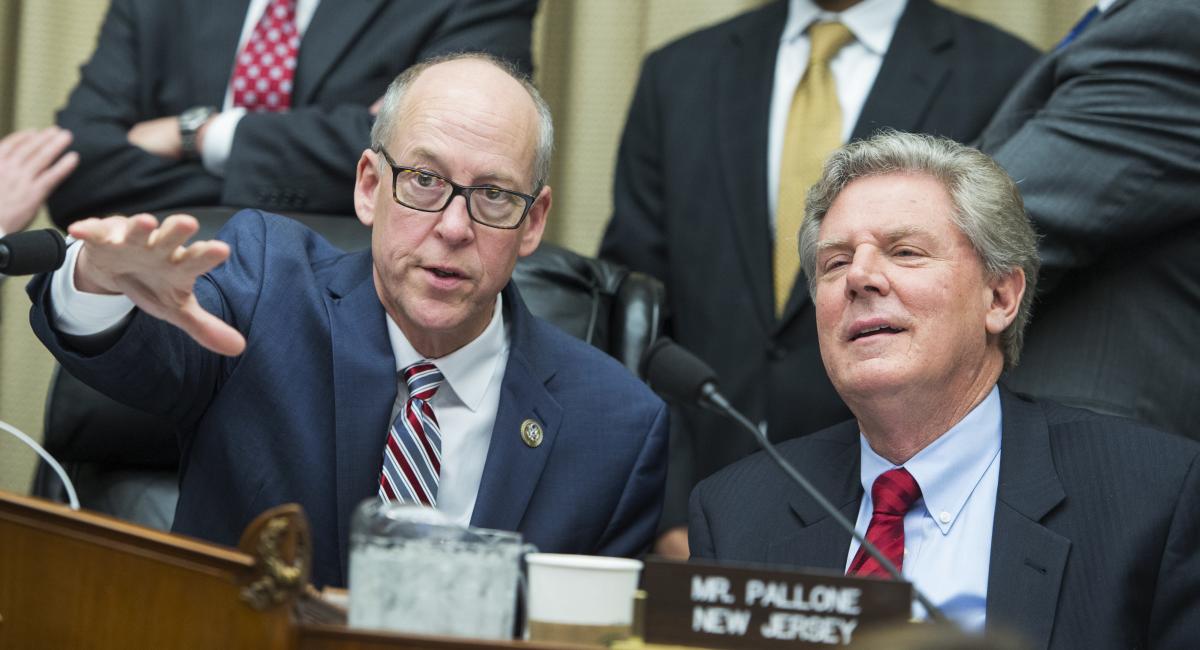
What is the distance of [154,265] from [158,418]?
1.00 meters

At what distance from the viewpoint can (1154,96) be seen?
7.91 feet

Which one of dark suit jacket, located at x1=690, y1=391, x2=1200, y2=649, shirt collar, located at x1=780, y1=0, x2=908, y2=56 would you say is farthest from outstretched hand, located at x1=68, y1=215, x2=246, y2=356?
shirt collar, located at x1=780, y1=0, x2=908, y2=56

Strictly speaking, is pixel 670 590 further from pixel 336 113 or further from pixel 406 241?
pixel 336 113

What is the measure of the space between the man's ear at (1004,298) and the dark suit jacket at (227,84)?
1308 millimetres

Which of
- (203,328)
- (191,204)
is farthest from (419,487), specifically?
(191,204)

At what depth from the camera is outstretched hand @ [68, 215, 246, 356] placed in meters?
1.60

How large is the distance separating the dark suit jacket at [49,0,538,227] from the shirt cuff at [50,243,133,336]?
1013 mm

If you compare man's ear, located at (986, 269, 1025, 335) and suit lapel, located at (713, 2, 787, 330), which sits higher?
suit lapel, located at (713, 2, 787, 330)

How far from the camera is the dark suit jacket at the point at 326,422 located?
7.04 ft

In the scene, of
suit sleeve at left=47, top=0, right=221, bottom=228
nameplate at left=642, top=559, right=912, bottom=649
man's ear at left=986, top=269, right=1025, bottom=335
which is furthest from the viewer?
suit sleeve at left=47, top=0, right=221, bottom=228

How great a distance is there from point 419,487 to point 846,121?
1.33 metres

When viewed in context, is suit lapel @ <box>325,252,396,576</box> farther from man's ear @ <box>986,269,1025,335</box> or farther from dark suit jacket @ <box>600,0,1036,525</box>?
man's ear @ <box>986,269,1025,335</box>

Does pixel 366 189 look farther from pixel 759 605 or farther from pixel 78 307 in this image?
pixel 759 605

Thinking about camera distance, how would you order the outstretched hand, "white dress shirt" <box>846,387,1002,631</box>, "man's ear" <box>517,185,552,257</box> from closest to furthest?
the outstretched hand, "white dress shirt" <box>846,387,1002,631</box>, "man's ear" <box>517,185,552,257</box>
